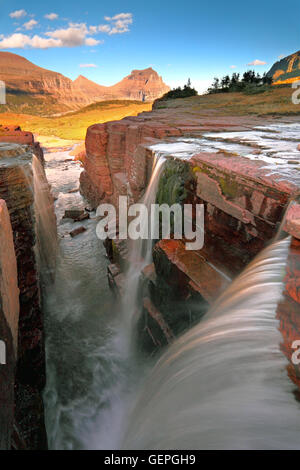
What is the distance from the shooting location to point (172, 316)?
12.7ft

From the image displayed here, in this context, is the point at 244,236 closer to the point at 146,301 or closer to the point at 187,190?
the point at 187,190

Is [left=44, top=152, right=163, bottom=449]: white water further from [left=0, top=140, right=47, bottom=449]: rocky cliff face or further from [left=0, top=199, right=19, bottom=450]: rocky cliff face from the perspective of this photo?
[left=0, top=199, right=19, bottom=450]: rocky cliff face

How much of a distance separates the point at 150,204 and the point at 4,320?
3.43m

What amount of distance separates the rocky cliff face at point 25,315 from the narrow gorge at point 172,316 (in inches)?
1.0

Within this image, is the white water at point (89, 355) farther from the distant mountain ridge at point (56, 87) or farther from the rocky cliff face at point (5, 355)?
the distant mountain ridge at point (56, 87)

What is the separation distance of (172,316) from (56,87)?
524 ft

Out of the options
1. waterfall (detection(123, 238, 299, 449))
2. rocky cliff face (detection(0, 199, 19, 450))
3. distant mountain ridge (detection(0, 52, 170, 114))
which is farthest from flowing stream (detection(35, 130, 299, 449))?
distant mountain ridge (detection(0, 52, 170, 114))

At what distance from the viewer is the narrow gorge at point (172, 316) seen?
1.49 meters

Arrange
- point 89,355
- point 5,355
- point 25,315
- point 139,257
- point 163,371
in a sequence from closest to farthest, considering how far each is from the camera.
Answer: point 5,355 < point 163,371 < point 25,315 < point 89,355 < point 139,257

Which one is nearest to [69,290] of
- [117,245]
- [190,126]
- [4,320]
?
[117,245]

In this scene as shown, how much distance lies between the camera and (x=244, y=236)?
2.86m

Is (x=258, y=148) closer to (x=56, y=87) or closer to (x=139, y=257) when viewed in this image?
(x=139, y=257)

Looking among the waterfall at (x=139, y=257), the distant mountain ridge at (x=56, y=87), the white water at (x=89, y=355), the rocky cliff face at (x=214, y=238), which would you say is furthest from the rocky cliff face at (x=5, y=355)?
the distant mountain ridge at (x=56, y=87)

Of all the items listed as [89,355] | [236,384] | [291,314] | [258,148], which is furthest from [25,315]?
[258,148]
